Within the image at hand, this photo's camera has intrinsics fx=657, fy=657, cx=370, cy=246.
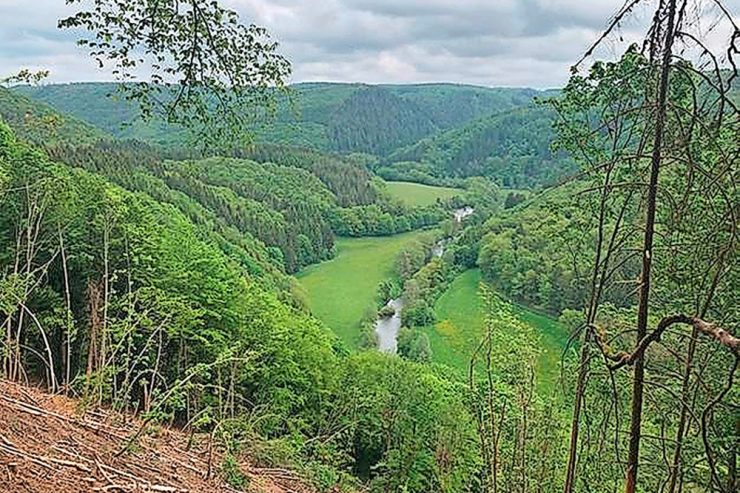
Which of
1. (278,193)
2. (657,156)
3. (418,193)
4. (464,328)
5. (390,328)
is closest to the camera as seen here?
(657,156)

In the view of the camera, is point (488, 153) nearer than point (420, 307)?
No

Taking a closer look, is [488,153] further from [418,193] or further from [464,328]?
[464,328]

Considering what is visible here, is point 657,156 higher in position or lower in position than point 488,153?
higher

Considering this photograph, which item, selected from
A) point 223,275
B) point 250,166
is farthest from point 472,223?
point 223,275

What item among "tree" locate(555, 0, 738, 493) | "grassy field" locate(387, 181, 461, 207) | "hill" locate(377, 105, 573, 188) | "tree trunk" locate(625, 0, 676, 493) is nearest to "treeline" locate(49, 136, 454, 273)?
"grassy field" locate(387, 181, 461, 207)

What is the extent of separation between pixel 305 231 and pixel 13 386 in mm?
72415

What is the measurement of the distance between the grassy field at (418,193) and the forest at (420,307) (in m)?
44.4

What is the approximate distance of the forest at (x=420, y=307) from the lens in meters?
3.94

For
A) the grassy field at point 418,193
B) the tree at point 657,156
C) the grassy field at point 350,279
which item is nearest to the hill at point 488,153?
the grassy field at point 418,193

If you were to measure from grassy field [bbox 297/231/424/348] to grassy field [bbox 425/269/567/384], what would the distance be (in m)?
6.78

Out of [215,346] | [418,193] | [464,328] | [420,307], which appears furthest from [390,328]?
[418,193]

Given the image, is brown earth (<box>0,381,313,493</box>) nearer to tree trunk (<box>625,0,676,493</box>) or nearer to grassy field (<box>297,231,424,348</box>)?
tree trunk (<box>625,0,676,493</box>)

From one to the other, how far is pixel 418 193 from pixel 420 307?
7302cm

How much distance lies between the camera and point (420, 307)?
50500 mm
